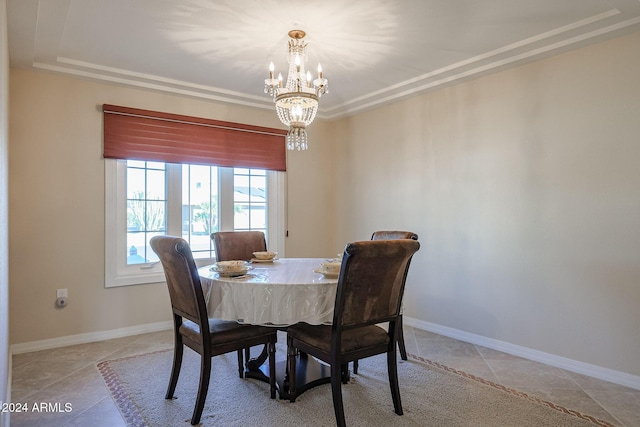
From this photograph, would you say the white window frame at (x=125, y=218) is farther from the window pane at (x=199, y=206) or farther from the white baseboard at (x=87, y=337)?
the white baseboard at (x=87, y=337)

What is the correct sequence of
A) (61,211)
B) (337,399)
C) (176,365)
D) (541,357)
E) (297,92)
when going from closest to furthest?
(337,399)
(176,365)
(297,92)
(541,357)
(61,211)

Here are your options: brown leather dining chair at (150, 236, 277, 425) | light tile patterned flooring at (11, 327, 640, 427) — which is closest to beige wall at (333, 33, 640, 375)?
light tile patterned flooring at (11, 327, 640, 427)

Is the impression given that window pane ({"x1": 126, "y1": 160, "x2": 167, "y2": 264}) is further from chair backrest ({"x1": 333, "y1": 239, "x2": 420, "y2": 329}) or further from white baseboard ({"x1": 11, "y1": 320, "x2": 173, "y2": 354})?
chair backrest ({"x1": 333, "y1": 239, "x2": 420, "y2": 329})

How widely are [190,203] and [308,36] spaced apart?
7.09 ft

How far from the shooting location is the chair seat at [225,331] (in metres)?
2.18

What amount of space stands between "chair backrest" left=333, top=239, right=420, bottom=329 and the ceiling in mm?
1499

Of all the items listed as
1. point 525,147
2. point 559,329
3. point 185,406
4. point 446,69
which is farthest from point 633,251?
point 185,406

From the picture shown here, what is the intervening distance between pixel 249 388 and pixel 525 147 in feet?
9.17

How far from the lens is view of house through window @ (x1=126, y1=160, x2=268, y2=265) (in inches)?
148

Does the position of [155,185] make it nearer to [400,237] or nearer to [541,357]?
[400,237]

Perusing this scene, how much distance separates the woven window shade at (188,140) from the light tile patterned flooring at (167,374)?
67.9 inches

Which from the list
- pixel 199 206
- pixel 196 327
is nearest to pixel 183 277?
pixel 196 327

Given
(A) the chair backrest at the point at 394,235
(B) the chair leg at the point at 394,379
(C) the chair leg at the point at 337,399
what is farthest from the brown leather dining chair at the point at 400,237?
(C) the chair leg at the point at 337,399

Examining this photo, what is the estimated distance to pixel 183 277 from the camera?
2.16 m
